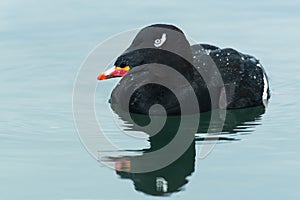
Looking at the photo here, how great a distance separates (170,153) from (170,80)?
132 cm

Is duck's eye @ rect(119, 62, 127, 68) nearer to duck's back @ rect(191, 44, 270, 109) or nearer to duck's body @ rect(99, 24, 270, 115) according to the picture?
duck's body @ rect(99, 24, 270, 115)

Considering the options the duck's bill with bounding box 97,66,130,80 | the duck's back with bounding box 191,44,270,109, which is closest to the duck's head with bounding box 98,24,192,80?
the duck's bill with bounding box 97,66,130,80

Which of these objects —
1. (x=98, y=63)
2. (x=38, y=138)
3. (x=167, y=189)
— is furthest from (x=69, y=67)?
(x=167, y=189)

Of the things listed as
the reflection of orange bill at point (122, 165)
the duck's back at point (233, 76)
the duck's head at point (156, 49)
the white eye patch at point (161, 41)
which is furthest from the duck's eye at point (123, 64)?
the reflection of orange bill at point (122, 165)

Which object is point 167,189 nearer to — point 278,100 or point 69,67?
point 278,100

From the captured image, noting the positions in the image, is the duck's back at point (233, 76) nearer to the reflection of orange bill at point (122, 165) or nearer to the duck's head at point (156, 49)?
the duck's head at point (156, 49)

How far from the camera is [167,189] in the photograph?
8.75 meters

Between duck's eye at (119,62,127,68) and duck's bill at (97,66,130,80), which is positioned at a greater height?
duck's eye at (119,62,127,68)

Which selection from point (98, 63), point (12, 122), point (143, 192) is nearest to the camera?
point (143, 192)

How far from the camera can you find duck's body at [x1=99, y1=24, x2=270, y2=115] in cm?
1083

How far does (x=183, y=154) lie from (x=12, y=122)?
181 cm

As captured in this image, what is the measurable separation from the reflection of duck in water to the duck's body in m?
0.12

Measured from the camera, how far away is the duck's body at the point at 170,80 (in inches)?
426

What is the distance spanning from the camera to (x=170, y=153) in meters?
9.82
